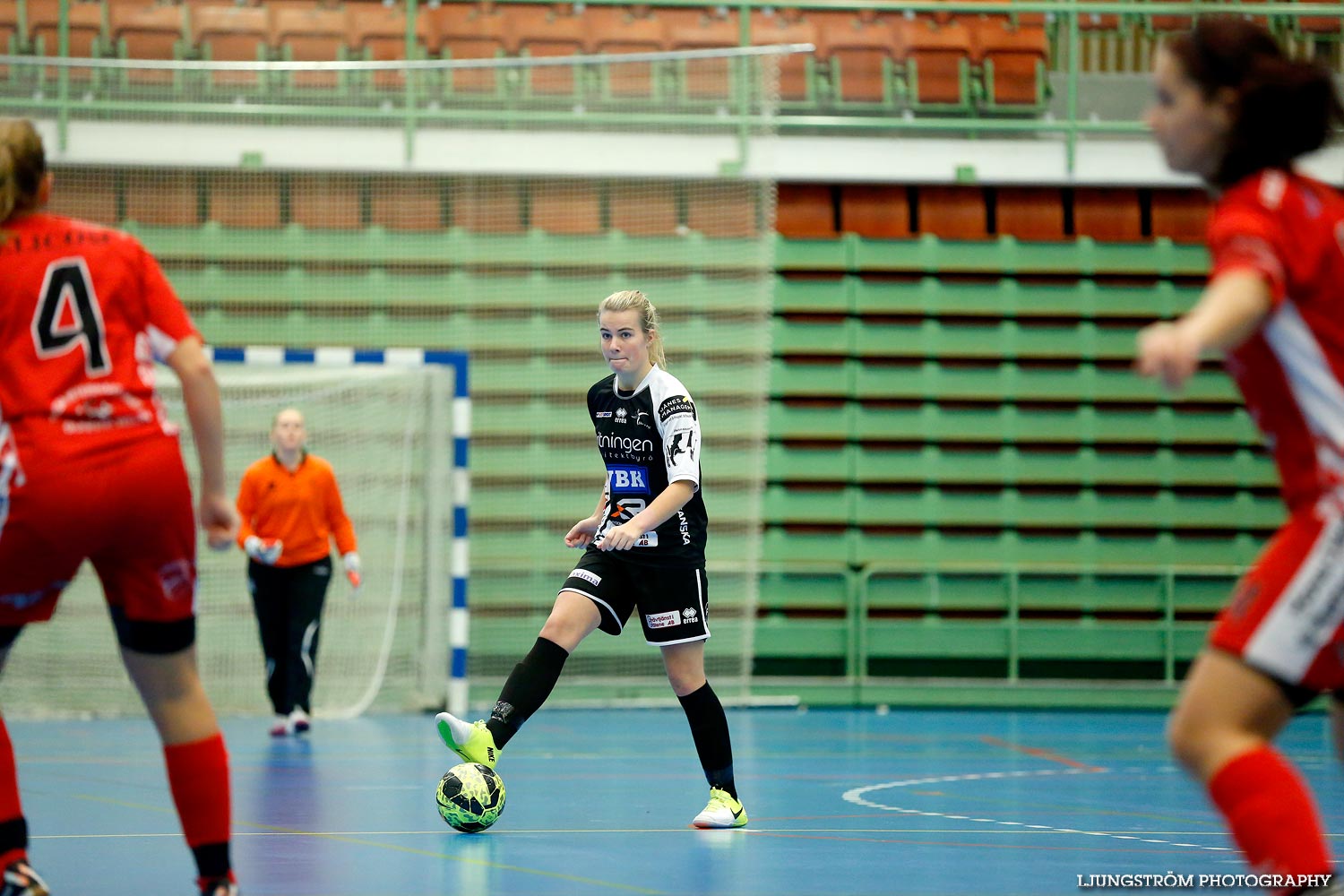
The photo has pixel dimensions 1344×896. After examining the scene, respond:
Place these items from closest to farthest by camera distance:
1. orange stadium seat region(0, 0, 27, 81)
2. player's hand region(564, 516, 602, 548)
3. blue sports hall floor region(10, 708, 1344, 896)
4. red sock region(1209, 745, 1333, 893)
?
red sock region(1209, 745, 1333, 893)
blue sports hall floor region(10, 708, 1344, 896)
player's hand region(564, 516, 602, 548)
orange stadium seat region(0, 0, 27, 81)

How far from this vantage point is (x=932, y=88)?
42.0 ft

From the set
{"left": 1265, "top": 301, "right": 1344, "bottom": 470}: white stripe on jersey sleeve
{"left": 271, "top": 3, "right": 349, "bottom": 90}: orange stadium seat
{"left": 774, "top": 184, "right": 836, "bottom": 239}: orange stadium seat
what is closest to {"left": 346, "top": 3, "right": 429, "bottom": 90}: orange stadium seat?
{"left": 271, "top": 3, "right": 349, "bottom": 90}: orange stadium seat

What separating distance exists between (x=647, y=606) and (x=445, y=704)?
619 cm

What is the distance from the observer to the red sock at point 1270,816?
242cm

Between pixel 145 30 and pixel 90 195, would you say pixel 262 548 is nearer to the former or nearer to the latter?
pixel 90 195

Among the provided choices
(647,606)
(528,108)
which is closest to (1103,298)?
(528,108)

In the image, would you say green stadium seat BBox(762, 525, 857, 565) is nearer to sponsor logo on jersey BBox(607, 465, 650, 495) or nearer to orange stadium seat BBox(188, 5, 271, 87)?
orange stadium seat BBox(188, 5, 271, 87)

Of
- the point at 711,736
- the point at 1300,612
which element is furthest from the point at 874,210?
the point at 1300,612

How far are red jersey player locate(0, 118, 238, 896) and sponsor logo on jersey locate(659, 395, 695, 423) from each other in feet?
7.68

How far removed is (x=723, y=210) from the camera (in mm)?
11328

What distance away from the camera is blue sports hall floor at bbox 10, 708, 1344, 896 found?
14.0 feet

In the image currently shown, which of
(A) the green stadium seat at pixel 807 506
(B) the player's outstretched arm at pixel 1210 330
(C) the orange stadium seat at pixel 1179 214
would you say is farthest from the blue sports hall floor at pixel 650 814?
(C) the orange stadium seat at pixel 1179 214

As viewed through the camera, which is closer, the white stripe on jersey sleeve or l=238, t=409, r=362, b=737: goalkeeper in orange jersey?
the white stripe on jersey sleeve

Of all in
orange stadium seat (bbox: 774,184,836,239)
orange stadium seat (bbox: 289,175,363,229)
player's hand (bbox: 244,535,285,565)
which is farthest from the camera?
orange stadium seat (bbox: 774,184,836,239)
